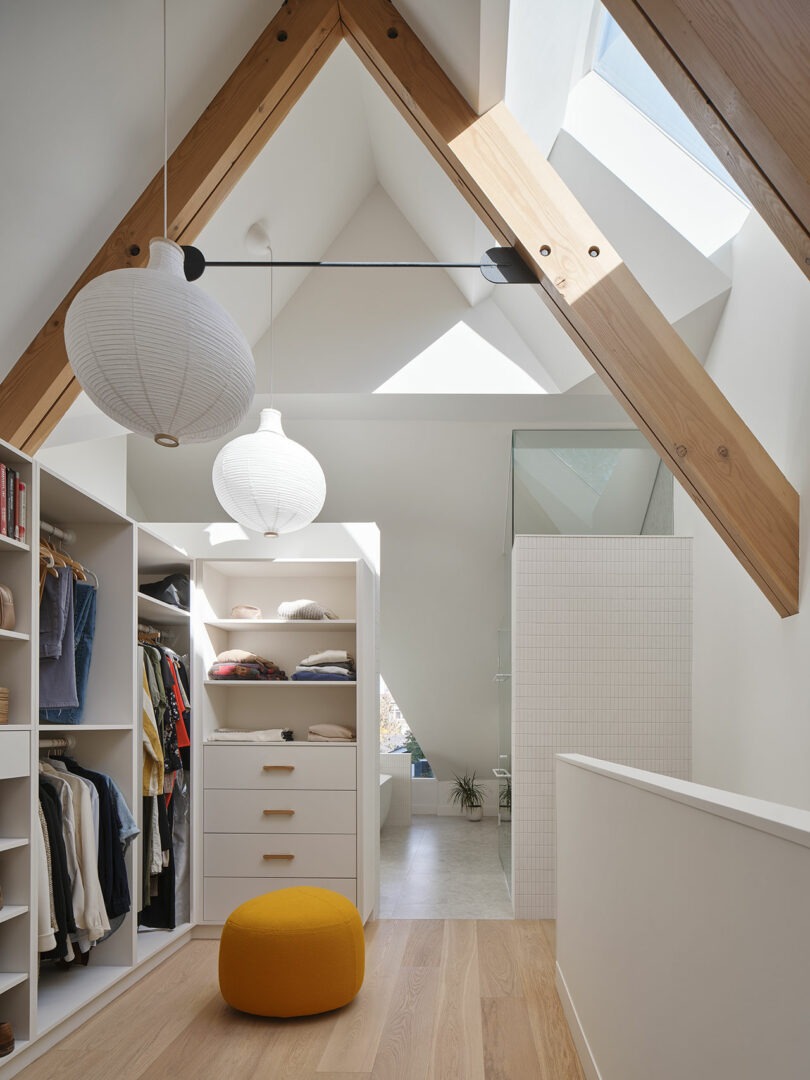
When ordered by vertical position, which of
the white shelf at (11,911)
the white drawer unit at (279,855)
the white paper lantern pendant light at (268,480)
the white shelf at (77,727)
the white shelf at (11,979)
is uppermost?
the white paper lantern pendant light at (268,480)

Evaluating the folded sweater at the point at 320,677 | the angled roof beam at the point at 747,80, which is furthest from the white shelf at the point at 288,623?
the angled roof beam at the point at 747,80

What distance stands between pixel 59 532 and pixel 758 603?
2805 millimetres

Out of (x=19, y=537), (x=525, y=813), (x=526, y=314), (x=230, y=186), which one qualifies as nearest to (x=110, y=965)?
(x=19, y=537)

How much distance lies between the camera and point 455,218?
14.1 ft

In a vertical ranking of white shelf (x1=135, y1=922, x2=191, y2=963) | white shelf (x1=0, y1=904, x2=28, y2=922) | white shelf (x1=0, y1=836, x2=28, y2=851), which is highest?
white shelf (x1=0, y1=836, x2=28, y2=851)

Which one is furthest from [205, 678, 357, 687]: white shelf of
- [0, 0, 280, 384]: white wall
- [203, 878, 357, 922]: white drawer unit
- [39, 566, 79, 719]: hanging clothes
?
[0, 0, 280, 384]: white wall

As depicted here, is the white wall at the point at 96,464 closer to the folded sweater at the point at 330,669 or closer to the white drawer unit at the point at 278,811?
the folded sweater at the point at 330,669

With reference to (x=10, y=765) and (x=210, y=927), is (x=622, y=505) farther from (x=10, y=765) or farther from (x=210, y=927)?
(x=10, y=765)

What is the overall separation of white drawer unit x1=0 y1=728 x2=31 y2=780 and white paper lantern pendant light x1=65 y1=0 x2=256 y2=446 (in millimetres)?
1013

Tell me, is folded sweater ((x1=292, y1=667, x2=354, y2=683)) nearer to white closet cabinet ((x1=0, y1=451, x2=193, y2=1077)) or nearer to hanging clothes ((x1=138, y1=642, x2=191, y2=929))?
hanging clothes ((x1=138, y1=642, x2=191, y2=929))

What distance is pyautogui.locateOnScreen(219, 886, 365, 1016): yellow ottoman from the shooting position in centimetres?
302

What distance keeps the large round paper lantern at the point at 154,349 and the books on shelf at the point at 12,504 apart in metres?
0.56

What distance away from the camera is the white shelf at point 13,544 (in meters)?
2.57

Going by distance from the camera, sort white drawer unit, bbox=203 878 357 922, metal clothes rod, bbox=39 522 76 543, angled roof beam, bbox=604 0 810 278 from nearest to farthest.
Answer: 1. angled roof beam, bbox=604 0 810 278
2. metal clothes rod, bbox=39 522 76 543
3. white drawer unit, bbox=203 878 357 922
